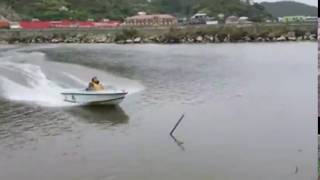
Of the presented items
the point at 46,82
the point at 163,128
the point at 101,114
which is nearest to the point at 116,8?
the point at 46,82

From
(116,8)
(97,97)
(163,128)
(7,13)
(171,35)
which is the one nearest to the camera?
(163,128)

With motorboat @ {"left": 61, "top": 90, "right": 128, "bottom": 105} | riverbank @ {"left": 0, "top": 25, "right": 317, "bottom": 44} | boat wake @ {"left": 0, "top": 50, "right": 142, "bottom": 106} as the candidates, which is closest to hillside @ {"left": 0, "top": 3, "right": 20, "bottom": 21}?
riverbank @ {"left": 0, "top": 25, "right": 317, "bottom": 44}

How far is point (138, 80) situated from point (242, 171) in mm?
14491

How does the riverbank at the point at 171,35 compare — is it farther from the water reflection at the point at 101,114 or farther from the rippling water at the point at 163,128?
the water reflection at the point at 101,114

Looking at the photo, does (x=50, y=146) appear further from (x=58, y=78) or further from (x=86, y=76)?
(x=86, y=76)

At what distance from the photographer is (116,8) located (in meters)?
99.2

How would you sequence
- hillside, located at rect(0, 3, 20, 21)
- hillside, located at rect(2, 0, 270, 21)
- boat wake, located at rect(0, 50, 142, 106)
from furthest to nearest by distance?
hillside, located at rect(2, 0, 270, 21), hillside, located at rect(0, 3, 20, 21), boat wake, located at rect(0, 50, 142, 106)

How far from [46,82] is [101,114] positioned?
21.5 ft

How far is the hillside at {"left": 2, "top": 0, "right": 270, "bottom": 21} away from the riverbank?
2344cm

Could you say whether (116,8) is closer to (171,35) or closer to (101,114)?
(171,35)

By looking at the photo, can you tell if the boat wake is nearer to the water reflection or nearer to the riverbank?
the water reflection

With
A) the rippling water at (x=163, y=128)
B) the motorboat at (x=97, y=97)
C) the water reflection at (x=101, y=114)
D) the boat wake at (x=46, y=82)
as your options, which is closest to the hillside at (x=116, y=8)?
the boat wake at (x=46, y=82)

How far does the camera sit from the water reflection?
49.6 feet

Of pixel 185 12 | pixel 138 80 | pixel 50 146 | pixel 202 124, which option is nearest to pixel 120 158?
pixel 50 146
